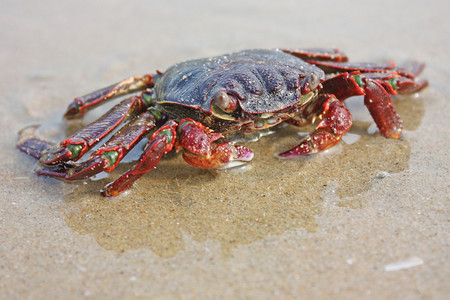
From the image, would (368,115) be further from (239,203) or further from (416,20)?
(416,20)

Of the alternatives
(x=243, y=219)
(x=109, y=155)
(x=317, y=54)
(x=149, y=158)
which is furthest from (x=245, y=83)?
(x=317, y=54)

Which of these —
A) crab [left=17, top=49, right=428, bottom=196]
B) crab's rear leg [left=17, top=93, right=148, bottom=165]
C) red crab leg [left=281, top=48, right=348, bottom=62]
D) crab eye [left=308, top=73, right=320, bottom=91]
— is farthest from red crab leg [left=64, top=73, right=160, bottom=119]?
crab eye [left=308, top=73, right=320, bottom=91]

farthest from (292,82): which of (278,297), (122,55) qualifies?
(122,55)

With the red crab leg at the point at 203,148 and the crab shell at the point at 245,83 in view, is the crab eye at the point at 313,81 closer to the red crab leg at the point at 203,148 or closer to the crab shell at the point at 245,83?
the crab shell at the point at 245,83

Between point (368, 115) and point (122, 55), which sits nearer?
point (368, 115)

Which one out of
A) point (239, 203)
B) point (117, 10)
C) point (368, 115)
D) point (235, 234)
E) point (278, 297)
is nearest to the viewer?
point (278, 297)

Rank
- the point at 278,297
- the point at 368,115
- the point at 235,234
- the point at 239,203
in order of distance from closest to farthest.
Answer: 1. the point at 278,297
2. the point at 235,234
3. the point at 239,203
4. the point at 368,115

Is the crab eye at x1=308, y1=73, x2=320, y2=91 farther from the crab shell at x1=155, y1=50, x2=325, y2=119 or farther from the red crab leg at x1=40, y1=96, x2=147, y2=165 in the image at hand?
the red crab leg at x1=40, y1=96, x2=147, y2=165
